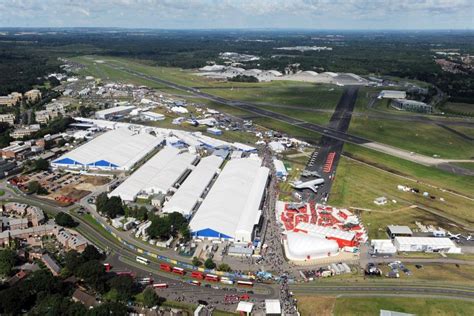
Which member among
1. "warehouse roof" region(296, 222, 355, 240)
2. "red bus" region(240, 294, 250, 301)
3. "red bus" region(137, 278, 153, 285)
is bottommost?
"red bus" region(240, 294, 250, 301)

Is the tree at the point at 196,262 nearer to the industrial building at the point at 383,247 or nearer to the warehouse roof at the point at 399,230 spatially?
the industrial building at the point at 383,247

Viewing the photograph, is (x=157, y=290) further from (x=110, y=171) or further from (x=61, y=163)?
(x=61, y=163)

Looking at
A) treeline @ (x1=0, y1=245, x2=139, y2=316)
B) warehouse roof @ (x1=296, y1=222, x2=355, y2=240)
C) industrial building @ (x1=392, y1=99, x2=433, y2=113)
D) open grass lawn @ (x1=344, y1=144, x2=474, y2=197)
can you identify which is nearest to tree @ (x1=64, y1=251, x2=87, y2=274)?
treeline @ (x1=0, y1=245, x2=139, y2=316)

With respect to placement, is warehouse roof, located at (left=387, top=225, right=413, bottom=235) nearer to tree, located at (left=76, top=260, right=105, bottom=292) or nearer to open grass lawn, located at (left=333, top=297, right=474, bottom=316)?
open grass lawn, located at (left=333, top=297, right=474, bottom=316)

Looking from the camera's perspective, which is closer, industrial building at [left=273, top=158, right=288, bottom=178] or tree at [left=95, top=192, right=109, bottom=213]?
tree at [left=95, top=192, right=109, bottom=213]

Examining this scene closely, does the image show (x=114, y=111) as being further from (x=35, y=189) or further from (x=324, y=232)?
(x=324, y=232)

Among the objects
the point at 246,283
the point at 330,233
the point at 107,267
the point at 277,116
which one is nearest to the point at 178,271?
the point at 246,283

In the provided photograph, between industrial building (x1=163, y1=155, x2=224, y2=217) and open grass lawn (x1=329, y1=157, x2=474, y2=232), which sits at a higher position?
industrial building (x1=163, y1=155, x2=224, y2=217)
